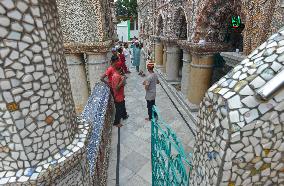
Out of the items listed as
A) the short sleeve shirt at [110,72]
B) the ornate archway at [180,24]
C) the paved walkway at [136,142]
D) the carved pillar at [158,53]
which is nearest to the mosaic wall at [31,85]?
the paved walkway at [136,142]

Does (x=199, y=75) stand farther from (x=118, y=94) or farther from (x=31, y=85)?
(x=31, y=85)

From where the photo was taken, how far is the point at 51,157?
5.00 ft

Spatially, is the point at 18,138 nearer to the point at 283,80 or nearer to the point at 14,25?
the point at 14,25

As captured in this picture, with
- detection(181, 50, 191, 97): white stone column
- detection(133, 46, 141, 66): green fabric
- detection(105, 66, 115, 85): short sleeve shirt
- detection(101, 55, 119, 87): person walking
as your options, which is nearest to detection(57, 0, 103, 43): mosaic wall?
detection(101, 55, 119, 87): person walking

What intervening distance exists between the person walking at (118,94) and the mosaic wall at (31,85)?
3728 mm

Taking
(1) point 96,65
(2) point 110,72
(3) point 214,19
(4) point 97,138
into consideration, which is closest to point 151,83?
(2) point 110,72

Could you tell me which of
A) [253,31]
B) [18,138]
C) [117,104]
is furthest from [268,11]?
[117,104]

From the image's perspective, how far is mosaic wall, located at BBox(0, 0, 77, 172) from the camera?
1.18 m

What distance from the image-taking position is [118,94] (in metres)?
5.66

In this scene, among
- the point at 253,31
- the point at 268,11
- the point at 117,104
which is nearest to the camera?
the point at 268,11

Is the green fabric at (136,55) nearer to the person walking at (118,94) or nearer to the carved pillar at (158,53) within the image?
the carved pillar at (158,53)

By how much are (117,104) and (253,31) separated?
140 inches

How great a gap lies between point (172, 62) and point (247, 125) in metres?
7.81

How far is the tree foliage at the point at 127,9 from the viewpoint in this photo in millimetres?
34625
